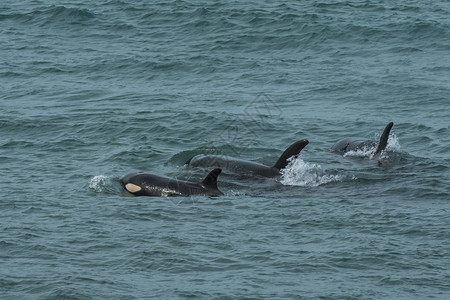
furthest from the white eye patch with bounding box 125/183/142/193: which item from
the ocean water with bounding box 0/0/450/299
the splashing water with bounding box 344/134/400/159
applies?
the splashing water with bounding box 344/134/400/159

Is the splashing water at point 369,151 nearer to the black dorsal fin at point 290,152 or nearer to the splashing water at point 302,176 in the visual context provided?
the splashing water at point 302,176

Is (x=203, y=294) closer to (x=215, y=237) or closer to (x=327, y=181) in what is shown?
(x=215, y=237)

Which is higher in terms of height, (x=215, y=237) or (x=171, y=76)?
(x=215, y=237)

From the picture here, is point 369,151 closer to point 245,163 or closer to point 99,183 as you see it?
point 245,163

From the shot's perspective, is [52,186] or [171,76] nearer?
[52,186]

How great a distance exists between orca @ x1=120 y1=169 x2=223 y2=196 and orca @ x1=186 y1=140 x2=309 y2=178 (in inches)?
80.1

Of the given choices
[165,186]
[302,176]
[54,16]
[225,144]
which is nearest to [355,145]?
[302,176]

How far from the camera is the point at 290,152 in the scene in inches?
897

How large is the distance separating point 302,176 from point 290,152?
70 centimetres

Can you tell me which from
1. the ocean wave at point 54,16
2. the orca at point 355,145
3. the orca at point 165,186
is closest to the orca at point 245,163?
the orca at point 165,186

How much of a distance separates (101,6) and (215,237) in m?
28.7

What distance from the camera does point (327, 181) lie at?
75.0 feet

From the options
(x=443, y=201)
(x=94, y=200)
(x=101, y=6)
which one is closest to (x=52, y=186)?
(x=94, y=200)

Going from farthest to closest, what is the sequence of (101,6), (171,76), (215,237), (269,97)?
(101,6)
(171,76)
(269,97)
(215,237)
